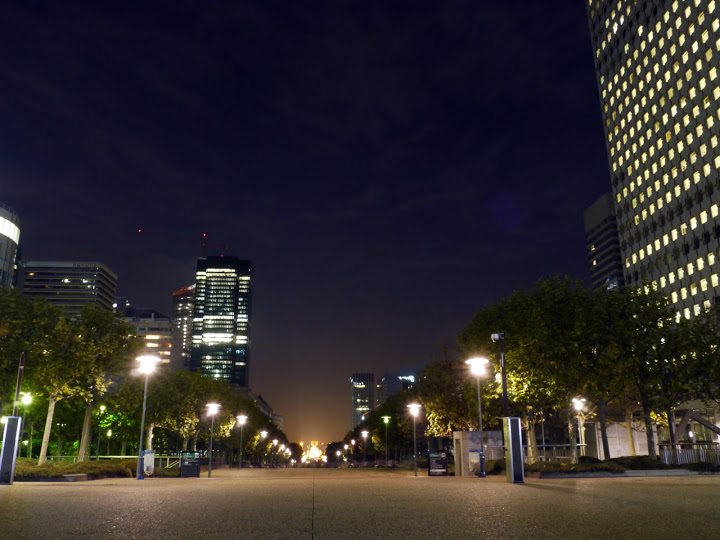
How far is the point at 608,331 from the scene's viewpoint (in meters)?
42.2

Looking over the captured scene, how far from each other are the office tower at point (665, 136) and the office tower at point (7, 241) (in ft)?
406

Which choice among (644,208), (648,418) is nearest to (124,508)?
(648,418)

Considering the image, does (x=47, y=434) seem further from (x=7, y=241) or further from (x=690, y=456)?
(x=7, y=241)

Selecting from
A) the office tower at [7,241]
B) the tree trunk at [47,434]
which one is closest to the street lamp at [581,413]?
the tree trunk at [47,434]

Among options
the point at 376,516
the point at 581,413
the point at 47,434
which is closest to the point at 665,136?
the point at 581,413

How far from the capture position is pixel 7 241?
13075cm

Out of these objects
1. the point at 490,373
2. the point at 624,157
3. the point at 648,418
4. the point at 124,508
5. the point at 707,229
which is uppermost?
the point at 624,157

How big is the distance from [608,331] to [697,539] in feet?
116

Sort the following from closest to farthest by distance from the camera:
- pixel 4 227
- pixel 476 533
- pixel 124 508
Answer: pixel 476 533 → pixel 124 508 → pixel 4 227

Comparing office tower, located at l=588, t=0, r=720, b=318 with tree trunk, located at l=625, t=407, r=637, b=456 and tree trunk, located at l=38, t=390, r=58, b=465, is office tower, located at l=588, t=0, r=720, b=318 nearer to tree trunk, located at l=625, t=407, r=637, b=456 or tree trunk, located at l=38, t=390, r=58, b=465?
tree trunk, located at l=625, t=407, r=637, b=456

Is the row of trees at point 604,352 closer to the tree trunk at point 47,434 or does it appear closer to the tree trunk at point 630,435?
the tree trunk at point 630,435

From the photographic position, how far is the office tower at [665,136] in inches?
4555

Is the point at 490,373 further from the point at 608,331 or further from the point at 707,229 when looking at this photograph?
the point at 707,229

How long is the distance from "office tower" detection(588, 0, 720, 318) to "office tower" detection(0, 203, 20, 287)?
12370 cm
